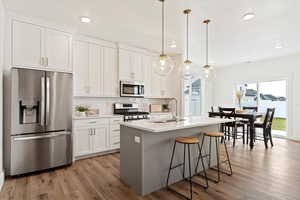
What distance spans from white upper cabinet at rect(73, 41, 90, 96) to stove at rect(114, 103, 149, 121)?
953mm

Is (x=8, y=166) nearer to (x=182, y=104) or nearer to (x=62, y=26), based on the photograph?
(x=62, y=26)

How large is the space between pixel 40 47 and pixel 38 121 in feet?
4.44

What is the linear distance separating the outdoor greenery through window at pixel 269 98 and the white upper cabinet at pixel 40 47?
6.26 meters

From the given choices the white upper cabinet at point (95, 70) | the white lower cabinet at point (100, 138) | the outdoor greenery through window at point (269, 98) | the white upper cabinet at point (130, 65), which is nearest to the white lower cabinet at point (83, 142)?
the white lower cabinet at point (100, 138)

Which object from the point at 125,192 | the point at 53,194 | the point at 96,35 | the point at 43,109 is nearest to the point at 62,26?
the point at 96,35

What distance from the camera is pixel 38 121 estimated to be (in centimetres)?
288

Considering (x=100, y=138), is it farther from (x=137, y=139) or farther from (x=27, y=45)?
(x=27, y=45)

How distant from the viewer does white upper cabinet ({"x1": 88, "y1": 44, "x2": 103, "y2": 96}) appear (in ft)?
13.0

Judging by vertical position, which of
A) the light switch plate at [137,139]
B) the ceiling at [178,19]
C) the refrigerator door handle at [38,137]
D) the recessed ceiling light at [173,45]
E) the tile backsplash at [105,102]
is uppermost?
the ceiling at [178,19]

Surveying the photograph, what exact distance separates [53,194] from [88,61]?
2.79m

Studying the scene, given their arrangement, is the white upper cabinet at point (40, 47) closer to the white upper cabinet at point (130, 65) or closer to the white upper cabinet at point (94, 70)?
the white upper cabinet at point (94, 70)

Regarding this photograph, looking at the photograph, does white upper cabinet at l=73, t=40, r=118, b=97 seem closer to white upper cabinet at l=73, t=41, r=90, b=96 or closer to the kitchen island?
white upper cabinet at l=73, t=41, r=90, b=96

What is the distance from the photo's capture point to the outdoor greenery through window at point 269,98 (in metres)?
5.79

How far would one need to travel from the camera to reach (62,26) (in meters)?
3.25
